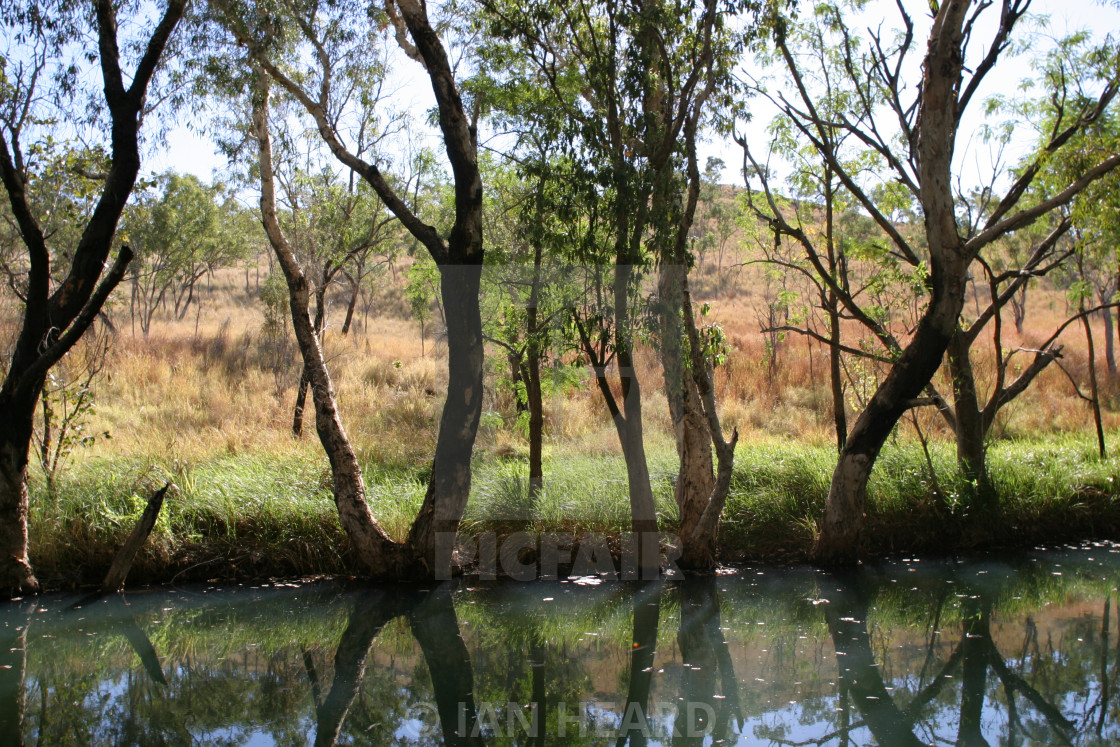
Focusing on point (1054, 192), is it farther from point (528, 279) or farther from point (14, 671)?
point (14, 671)

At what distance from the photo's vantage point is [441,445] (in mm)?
7895

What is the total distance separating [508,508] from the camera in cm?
920

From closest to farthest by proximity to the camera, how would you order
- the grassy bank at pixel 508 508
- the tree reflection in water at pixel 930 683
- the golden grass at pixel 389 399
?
1. the tree reflection in water at pixel 930 683
2. the grassy bank at pixel 508 508
3. the golden grass at pixel 389 399

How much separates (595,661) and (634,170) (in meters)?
4.15

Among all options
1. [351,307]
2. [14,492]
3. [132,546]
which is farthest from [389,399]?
[14,492]

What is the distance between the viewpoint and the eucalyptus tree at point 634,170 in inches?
291

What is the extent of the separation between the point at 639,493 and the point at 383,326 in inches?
995

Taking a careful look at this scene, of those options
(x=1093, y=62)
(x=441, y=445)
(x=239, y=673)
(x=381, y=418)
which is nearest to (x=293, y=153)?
(x=381, y=418)

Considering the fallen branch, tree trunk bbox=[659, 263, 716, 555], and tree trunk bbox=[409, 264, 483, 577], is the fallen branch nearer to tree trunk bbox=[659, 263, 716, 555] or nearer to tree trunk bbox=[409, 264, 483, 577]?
tree trunk bbox=[409, 264, 483, 577]

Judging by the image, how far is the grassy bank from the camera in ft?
27.6

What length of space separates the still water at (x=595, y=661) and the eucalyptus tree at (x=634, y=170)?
152cm

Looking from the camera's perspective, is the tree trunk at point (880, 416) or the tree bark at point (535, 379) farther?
the tree bark at point (535, 379)

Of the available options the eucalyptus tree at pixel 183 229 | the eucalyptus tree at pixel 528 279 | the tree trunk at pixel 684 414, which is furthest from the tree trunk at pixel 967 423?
the eucalyptus tree at pixel 183 229

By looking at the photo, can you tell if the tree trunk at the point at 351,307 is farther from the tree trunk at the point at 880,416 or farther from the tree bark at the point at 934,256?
the tree bark at the point at 934,256
